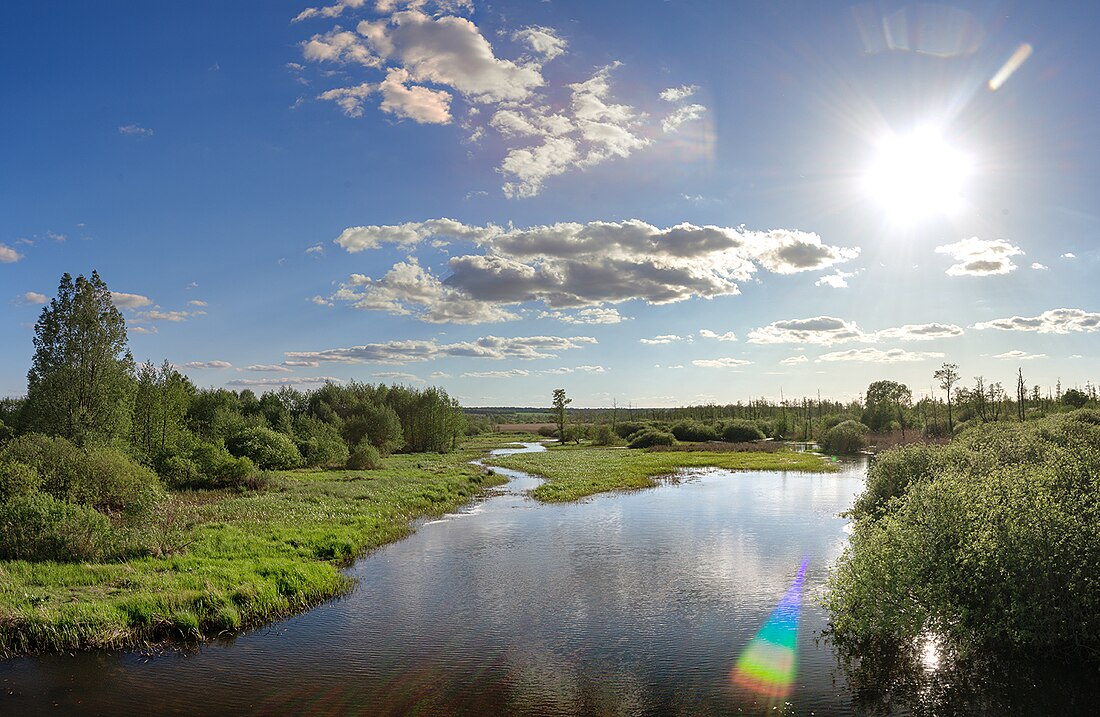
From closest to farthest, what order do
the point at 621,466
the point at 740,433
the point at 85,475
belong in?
1. the point at 85,475
2. the point at 621,466
3. the point at 740,433

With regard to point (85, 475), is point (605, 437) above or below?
below

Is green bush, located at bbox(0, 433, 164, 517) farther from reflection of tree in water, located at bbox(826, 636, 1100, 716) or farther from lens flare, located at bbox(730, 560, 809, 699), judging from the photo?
reflection of tree in water, located at bbox(826, 636, 1100, 716)

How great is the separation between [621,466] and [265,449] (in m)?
42.0

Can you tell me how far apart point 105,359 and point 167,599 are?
3855 cm

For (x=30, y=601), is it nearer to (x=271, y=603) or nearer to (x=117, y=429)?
(x=271, y=603)

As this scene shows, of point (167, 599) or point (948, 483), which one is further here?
point (167, 599)

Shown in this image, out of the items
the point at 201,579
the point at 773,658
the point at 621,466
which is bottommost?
the point at 621,466

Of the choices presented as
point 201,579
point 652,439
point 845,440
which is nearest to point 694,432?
point 652,439

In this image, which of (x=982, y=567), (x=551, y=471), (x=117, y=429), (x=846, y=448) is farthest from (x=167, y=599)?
(x=846, y=448)

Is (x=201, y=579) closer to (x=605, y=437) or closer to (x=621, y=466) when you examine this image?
(x=621, y=466)

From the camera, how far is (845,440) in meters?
108

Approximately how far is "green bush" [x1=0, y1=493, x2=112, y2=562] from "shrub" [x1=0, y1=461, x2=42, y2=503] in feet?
3.64

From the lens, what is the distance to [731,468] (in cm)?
8238

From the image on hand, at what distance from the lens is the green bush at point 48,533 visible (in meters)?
25.6
